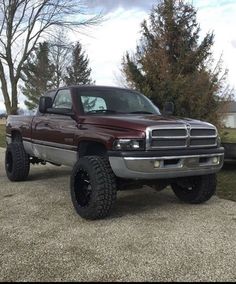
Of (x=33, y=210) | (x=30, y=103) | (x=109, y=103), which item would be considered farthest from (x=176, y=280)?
(x=30, y=103)

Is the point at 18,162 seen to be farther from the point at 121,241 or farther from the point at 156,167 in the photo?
the point at 121,241

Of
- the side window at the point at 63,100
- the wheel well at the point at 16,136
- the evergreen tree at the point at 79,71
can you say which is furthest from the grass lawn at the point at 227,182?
the evergreen tree at the point at 79,71

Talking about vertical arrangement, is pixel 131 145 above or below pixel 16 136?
above

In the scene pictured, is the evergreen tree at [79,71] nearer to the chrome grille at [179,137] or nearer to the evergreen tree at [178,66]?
the evergreen tree at [178,66]

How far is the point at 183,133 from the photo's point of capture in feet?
18.9

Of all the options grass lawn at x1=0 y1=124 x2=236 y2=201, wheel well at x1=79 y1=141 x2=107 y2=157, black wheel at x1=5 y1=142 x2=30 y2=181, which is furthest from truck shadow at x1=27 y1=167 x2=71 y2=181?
grass lawn at x1=0 y1=124 x2=236 y2=201

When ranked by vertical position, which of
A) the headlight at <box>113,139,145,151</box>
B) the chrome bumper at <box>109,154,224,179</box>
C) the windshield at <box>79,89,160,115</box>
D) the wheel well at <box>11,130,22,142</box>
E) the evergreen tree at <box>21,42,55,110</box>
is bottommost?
the chrome bumper at <box>109,154,224,179</box>

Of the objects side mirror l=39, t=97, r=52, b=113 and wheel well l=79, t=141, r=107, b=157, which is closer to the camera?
wheel well l=79, t=141, r=107, b=157

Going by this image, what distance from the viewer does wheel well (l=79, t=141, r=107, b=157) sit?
6117 millimetres

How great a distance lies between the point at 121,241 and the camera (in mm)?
4895

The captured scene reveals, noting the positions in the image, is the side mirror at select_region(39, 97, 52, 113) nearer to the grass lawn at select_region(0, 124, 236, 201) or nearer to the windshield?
the windshield

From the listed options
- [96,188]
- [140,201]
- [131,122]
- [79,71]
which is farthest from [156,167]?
[79,71]

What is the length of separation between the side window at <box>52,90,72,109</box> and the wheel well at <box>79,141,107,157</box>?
81 centimetres

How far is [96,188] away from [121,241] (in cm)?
91
